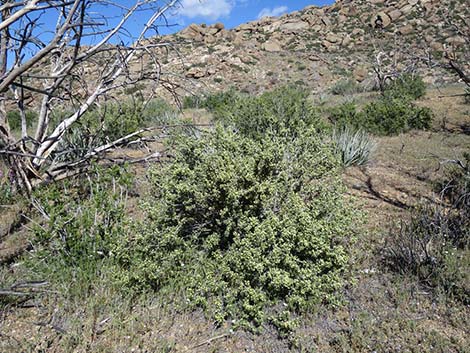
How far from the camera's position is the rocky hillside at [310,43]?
1037 inches

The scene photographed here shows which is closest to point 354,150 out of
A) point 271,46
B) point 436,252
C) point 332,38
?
point 436,252

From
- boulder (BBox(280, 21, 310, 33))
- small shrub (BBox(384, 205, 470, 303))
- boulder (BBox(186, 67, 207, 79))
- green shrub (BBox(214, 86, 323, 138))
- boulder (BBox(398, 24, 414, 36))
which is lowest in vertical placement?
small shrub (BBox(384, 205, 470, 303))

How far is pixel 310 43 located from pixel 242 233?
35483mm

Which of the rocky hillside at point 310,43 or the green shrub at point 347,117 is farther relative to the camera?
the rocky hillside at point 310,43

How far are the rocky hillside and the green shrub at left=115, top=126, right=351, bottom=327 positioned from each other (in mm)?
19051

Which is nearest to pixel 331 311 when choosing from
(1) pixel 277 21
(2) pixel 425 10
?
(2) pixel 425 10

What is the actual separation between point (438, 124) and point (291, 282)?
28.4 feet

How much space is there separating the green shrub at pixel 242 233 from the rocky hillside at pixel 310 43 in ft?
62.5

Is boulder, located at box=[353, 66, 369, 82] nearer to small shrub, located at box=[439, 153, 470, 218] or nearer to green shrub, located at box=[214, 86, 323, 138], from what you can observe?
green shrub, located at box=[214, 86, 323, 138]

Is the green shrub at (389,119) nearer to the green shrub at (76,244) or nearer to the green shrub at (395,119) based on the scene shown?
the green shrub at (395,119)

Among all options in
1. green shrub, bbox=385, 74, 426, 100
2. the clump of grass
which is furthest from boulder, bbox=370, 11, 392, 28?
the clump of grass

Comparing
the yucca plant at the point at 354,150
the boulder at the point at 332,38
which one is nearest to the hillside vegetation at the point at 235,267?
the yucca plant at the point at 354,150

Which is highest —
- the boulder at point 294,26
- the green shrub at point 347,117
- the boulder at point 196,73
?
the boulder at point 294,26

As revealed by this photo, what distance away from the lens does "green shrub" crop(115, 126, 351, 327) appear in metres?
2.62
